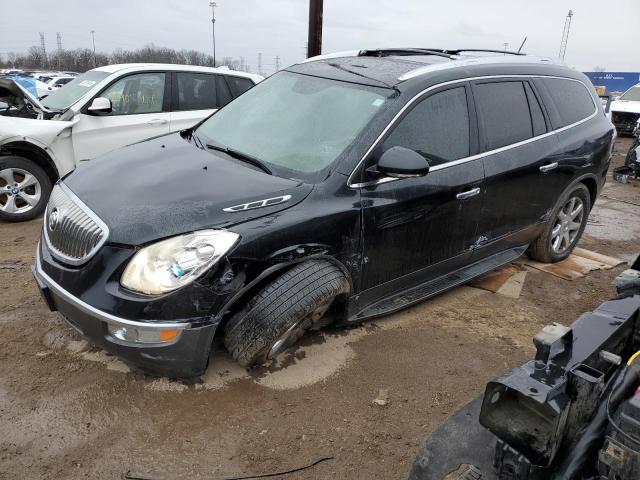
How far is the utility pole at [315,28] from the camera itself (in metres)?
8.15

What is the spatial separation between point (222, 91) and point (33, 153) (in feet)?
8.13

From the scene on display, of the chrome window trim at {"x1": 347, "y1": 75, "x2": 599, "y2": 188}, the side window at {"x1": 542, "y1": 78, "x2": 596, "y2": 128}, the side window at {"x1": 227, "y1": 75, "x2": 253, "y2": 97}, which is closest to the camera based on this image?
the chrome window trim at {"x1": 347, "y1": 75, "x2": 599, "y2": 188}

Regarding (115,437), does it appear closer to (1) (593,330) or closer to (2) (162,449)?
(2) (162,449)

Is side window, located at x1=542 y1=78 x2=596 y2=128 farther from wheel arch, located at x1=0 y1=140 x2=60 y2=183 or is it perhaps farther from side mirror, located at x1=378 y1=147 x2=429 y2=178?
wheel arch, located at x1=0 y1=140 x2=60 y2=183

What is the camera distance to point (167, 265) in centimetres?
245

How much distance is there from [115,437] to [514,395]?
1924 mm

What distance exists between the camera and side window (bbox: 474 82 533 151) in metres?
3.67

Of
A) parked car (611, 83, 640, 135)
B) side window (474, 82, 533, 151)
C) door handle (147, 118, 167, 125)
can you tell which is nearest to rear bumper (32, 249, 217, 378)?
side window (474, 82, 533, 151)

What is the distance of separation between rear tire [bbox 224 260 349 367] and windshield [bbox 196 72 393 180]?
606 mm

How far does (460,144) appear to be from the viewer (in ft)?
11.5

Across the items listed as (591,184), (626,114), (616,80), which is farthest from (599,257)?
(616,80)

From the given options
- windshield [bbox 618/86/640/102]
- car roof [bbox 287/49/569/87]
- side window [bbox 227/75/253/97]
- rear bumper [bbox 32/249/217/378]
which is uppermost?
car roof [bbox 287/49/569/87]

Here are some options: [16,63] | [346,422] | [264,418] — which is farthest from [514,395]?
[16,63]

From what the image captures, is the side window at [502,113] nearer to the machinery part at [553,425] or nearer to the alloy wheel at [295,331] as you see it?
the alloy wheel at [295,331]
